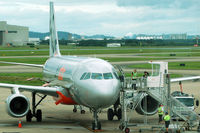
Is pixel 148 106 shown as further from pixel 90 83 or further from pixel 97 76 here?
pixel 90 83

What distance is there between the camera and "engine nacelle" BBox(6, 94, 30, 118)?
86.9ft

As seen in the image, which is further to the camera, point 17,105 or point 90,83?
point 17,105

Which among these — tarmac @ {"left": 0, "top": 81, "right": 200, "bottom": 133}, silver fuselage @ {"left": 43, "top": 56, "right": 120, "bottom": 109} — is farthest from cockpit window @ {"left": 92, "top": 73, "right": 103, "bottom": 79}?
tarmac @ {"left": 0, "top": 81, "right": 200, "bottom": 133}

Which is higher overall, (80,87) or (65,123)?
(80,87)

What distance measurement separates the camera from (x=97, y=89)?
23219mm

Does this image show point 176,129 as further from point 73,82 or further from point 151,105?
point 73,82

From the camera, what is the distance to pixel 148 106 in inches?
1136

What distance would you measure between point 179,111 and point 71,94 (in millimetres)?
6969

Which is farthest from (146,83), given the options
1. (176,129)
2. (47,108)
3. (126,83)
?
(47,108)

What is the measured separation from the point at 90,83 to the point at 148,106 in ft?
21.6

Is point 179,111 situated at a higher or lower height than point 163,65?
lower

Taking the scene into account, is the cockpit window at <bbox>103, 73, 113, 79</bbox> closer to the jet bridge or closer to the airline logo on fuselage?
the jet bridge

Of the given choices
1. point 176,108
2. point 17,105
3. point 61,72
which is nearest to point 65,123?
point 61,72

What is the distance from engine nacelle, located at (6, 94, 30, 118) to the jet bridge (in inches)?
243
